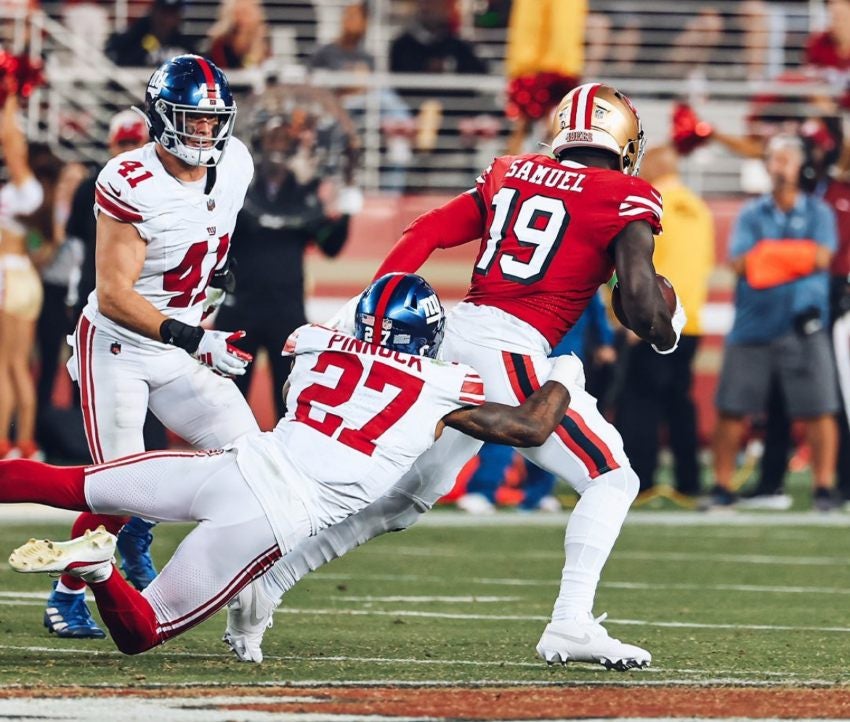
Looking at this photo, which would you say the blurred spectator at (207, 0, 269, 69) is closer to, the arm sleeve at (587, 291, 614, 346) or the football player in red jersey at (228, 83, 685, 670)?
the arm sleeve at (587, 291, 614, 346)

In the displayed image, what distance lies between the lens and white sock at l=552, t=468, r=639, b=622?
5.38 m

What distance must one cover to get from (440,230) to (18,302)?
6.87 meters

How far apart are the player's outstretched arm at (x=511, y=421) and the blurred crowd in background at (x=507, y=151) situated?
234 cm

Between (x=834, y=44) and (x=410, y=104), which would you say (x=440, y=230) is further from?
(x=410, y=104)

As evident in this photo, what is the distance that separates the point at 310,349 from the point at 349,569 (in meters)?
3.07

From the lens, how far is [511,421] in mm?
5316

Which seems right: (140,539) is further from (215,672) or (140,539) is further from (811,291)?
(811,291)

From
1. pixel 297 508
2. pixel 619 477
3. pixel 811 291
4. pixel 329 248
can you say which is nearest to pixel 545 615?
pixel 619 477

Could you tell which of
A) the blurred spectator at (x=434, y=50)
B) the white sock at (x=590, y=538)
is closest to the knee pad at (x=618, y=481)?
the white sock at (x=590, y=538)

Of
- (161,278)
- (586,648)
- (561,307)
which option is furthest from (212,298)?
(586,648)

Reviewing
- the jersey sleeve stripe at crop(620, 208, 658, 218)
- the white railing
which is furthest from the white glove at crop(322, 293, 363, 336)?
the white railing

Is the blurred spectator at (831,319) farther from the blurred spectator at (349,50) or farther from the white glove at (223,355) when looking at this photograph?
the white glove at (223,355)

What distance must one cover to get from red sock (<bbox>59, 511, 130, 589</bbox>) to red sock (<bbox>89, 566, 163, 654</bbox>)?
0.76m

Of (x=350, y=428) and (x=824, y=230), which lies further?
(x=824, y=230)
